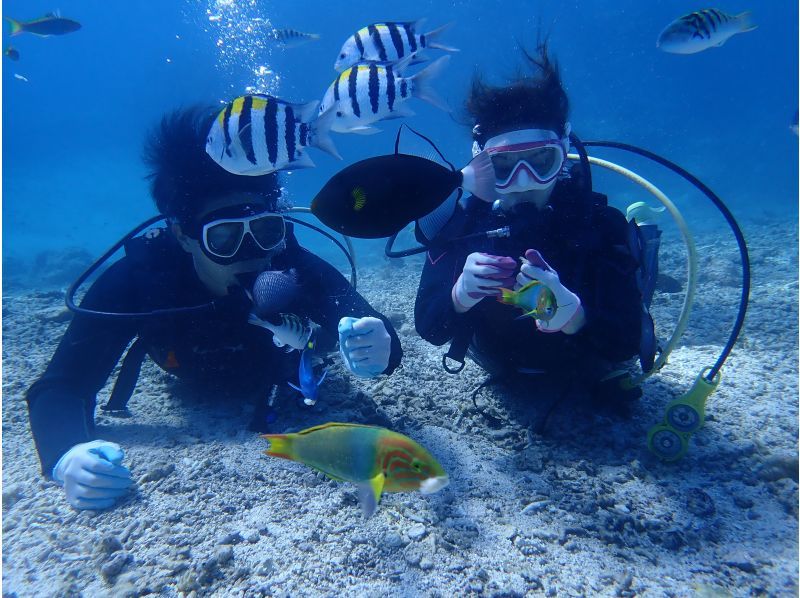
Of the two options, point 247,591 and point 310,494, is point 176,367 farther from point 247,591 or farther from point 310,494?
point 247,591

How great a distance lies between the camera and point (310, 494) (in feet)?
7.52

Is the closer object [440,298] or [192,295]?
[440,298]

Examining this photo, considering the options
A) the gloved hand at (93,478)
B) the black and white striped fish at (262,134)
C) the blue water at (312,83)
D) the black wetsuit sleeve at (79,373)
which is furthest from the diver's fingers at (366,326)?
the blue water at (312,83)

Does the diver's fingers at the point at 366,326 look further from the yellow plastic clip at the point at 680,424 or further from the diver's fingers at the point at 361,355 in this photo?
the yellow plastic clip at the point at 680,424

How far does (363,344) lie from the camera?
2078mm

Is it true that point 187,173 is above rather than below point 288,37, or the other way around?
below

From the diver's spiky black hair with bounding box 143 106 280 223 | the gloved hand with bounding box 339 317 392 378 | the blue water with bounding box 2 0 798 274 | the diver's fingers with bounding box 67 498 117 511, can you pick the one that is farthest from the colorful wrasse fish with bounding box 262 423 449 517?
the blue water with bounding box 2 0 798 274

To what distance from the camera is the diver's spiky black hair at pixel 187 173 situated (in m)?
2.88

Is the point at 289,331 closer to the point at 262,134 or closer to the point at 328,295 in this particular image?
the point at 328,295

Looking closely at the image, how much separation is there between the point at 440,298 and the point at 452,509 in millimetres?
1318

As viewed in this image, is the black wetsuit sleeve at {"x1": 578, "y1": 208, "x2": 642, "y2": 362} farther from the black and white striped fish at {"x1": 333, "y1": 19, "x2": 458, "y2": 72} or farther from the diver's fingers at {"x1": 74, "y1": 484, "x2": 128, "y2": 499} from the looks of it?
the diver's fingers at {"x1": 74, "y1": 484, "x2": 128, "y2": 499}

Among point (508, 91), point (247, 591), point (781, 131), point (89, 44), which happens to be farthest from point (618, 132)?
point (89, 44)

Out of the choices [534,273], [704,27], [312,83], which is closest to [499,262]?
[534,273]

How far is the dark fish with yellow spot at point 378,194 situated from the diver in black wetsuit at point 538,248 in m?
0.83
